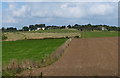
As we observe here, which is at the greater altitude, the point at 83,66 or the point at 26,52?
the point at 83,66

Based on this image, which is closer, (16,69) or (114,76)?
(114,76)

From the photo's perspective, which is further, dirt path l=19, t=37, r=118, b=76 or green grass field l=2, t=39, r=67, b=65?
green grass field l=2, t=39, r=67, b=65

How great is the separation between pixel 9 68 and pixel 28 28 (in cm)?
12779

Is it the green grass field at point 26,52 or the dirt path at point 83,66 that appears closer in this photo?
the dirt path at point 83,66

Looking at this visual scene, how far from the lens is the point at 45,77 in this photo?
464 inches

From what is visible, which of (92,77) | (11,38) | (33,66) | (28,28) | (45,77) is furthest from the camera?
(28,28)

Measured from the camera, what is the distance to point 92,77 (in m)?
11.0

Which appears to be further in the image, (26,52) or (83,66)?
(26,52)

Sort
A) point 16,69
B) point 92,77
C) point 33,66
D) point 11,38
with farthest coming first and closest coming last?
point 11,38 → point 33,66 → point 16,69 → point 92,77

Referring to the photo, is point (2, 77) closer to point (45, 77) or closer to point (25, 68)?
point (45, 77)

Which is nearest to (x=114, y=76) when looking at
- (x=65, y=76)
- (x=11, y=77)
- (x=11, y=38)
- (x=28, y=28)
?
(x=65, y=76)

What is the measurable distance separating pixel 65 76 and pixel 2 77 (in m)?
2.71

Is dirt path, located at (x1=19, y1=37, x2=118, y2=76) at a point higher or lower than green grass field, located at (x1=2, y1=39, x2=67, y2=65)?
higher

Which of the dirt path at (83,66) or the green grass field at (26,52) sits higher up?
the dirt path at (83,66)
